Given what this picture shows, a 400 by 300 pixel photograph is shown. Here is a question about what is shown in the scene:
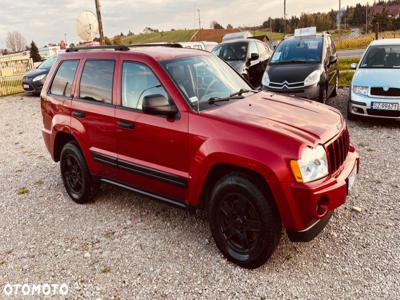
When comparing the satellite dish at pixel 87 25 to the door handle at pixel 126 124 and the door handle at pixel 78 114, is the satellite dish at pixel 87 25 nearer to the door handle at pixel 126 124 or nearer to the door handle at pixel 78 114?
the door handle at pixel 78 114

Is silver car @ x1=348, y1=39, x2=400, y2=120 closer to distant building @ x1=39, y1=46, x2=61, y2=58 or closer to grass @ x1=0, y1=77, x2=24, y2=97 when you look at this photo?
grass @ x1=0, y1=77, x2=24, y2=97

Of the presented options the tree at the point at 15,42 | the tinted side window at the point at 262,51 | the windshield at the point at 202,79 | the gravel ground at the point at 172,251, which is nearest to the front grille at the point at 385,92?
the gravel ground at the point at 172,251

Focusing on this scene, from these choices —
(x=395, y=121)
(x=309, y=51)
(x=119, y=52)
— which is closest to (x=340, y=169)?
(x=119, y=52)

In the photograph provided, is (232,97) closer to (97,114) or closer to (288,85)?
(97,114)

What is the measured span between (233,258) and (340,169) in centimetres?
125

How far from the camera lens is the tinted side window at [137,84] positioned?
372cm

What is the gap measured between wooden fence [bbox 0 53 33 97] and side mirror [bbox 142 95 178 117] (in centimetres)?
1639

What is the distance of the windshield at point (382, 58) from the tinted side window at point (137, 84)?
604 cm

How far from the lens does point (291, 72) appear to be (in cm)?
825

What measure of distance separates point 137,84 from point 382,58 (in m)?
6.42

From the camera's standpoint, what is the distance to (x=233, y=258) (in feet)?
11.0

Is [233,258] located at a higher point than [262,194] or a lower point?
lower

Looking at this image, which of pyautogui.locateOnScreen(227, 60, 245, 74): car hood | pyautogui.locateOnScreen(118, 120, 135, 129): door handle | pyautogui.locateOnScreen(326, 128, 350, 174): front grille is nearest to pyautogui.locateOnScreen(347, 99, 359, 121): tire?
pyautogui.locateOnScreen(227, 60, 245, 74): car hood

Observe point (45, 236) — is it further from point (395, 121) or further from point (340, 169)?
point (395, 121)
